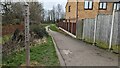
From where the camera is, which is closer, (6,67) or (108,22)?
(6,67)

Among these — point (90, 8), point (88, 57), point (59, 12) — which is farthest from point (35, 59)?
point (59, 12)

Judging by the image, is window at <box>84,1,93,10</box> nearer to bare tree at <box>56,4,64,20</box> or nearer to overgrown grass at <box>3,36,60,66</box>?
overgrown grass at <box>3,36,60,66</box>

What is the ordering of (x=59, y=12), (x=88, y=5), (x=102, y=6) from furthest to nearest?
(x=59, y=12) → (x=102, y=6) → (x=88, y=5)

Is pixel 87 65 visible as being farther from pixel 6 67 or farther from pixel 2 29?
pixel 2 29

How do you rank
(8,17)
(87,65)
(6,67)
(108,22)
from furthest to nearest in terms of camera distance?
(8,17) < (108,22) < (87,65) < (6,67)

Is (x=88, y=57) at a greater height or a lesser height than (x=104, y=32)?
lesser

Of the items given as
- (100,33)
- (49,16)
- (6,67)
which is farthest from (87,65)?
(49,16)

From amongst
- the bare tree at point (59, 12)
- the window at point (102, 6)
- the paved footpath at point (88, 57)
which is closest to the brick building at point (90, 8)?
the window at point (102, 6)

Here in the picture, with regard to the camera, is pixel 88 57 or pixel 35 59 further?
pixel 88 57

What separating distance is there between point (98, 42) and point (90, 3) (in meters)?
17.7

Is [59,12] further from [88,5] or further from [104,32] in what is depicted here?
[104,32]

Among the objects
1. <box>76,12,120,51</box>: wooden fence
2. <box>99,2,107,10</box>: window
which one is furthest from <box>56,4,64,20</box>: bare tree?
<box>76,12,120,51</box>: wooden fence

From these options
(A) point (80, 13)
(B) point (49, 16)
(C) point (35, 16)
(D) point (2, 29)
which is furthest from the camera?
(B) point (49, 16)

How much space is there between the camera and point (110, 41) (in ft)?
36.0
